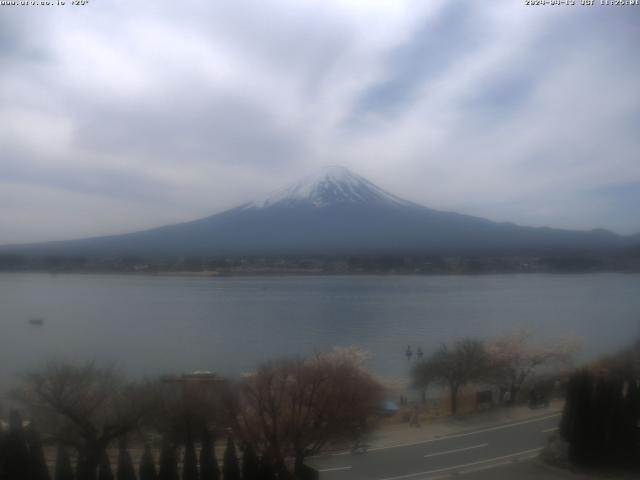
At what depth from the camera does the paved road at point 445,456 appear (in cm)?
371

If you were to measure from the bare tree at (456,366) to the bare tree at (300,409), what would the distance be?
4.94ft

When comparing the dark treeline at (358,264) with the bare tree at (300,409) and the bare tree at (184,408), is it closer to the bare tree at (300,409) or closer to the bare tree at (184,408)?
the bare tree at (184,408)

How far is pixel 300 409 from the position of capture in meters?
3.68

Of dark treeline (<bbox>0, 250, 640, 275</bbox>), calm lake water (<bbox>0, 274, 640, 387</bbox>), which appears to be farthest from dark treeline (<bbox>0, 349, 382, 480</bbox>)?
dark treeline (<bbox>0, 250, 640, 275</bbox>)

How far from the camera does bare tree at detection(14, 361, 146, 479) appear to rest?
3408mm

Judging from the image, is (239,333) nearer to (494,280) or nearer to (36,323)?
(36,323)

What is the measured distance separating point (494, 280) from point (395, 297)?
1.76 metres

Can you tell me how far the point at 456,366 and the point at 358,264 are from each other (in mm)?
4361

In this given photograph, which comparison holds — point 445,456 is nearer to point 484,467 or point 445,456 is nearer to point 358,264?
point 484,467

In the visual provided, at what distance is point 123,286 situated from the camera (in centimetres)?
795

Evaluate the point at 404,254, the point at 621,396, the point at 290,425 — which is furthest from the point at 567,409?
the point at 404,254

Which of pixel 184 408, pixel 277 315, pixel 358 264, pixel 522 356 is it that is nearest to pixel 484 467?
pixel 184 408

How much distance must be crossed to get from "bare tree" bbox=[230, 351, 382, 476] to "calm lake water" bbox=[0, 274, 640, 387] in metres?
0.72

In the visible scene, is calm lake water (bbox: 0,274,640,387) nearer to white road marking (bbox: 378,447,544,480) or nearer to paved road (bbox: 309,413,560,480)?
paved road (bbox: 309,413,560,480)
